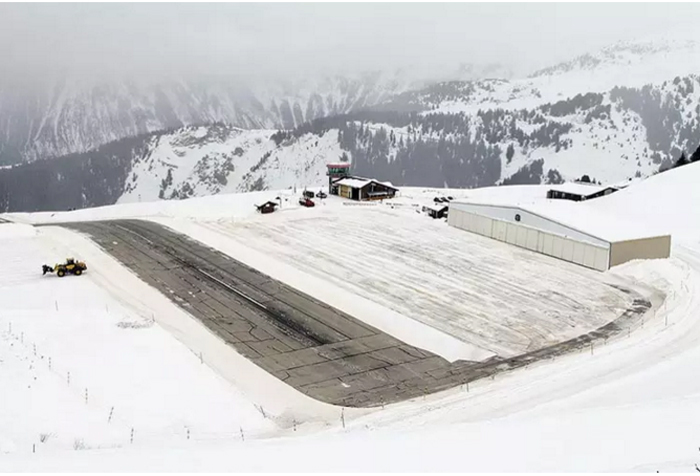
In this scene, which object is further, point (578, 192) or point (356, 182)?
point (356, 182)

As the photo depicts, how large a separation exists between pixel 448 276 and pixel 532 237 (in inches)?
356

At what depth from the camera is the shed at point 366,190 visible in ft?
212

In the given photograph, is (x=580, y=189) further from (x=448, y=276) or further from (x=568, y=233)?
(x=448, y=276)

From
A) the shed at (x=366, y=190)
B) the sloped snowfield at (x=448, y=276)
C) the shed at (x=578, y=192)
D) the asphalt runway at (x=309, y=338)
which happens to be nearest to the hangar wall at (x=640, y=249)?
the sloped snowfield at (x=448, y=276)

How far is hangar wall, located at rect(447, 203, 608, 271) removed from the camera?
1401 inches

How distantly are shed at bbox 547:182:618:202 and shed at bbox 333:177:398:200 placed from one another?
53.6ft

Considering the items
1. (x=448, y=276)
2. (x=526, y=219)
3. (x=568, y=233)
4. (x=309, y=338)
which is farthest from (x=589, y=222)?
(x=309, y=338)

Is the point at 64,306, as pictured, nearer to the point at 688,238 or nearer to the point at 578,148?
the point at 688,238

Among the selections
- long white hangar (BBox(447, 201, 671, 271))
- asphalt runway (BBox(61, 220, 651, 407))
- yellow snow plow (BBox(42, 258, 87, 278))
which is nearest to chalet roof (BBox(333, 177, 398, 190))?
long white hangar (BBox(447, 201, 671, 271))

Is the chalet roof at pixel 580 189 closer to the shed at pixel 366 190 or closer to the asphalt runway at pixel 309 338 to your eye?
the shed at pixel 366 190

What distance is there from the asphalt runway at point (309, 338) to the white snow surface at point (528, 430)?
3.40 feet

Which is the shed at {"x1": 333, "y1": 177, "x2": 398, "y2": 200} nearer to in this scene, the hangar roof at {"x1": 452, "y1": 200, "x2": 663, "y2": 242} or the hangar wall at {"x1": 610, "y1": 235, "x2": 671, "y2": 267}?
the hangar roof at {"x1": 452, "y1": 200, "x2": 663, "y2": 242}

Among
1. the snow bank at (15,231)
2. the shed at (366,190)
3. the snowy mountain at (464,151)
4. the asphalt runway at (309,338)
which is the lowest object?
the snowy mountain at (464,151)

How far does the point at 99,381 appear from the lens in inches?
744
